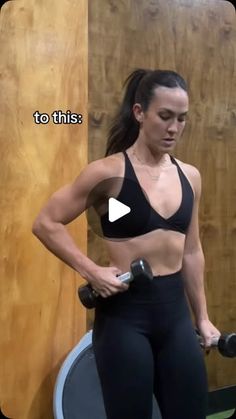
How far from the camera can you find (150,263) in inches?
52.7

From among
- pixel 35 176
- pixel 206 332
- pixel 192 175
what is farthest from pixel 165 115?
pixel 35 176

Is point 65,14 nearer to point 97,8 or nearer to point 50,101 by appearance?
point 97,8

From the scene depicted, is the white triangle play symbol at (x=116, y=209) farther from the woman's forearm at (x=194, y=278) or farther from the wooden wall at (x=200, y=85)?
the wooden wall at (x=200, y=85)

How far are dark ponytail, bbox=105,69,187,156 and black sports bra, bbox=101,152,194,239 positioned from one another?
0.12 m

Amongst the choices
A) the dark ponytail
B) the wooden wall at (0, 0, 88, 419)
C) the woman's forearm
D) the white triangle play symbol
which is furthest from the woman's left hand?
the wooden wall at (0, 0, 88, 419)

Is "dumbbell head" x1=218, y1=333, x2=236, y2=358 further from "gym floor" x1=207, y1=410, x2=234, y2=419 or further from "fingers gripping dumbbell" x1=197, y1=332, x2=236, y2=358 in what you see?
"gym floor" x1=207, y1=410, x2=234, y2=419

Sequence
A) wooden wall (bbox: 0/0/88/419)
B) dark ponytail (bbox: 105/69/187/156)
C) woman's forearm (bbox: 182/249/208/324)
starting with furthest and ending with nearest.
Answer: wooden wall (bbox: 0/0/88/419) < woman's forearm (bbox: 182/249/208/324) < dark ponytail (bbox: 105/69/187/156)

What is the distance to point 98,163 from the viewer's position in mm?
1361

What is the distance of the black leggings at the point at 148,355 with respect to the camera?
4.20ft

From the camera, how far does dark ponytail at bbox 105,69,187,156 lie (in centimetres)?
136

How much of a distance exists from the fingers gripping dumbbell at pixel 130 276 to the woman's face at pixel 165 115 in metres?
0.31

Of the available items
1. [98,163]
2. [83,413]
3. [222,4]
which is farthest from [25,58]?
[83,413]

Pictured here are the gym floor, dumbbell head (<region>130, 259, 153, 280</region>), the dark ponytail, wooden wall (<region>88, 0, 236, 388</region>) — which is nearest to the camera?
dumbbell head (<region>130, 259, 153, 280</region>)

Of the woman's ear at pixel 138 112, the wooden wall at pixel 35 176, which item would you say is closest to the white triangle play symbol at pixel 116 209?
the woman's ear at pixel 138 112
